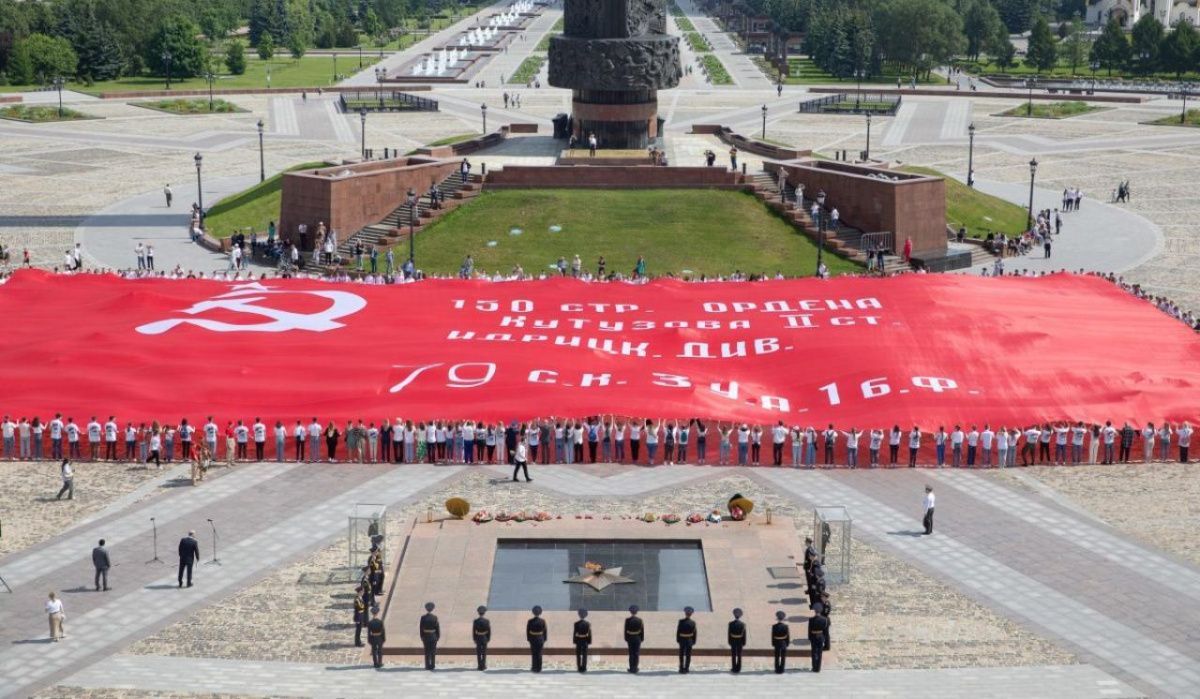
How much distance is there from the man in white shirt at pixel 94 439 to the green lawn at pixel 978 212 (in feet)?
127

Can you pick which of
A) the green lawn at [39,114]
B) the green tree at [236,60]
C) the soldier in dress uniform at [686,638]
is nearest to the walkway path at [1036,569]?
the soldier in dress uniform at [686,638]

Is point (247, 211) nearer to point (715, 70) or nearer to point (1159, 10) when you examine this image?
point (715, 70)

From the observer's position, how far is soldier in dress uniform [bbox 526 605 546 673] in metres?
26.7

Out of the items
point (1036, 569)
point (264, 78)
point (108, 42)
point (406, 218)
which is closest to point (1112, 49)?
point (264, 78)

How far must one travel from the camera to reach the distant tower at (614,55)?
228 feet

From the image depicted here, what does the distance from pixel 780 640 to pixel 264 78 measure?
115014mm

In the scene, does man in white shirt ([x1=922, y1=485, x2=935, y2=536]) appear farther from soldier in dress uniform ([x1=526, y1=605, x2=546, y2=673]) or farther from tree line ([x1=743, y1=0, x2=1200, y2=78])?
tree line ([x1=743, y1=0, x2=1200, y2=78])

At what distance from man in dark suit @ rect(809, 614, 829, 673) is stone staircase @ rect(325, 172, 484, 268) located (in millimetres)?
37037

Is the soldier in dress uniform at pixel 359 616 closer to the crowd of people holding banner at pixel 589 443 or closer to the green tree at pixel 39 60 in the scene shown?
the crowd of people holding banner at pixel 589 443

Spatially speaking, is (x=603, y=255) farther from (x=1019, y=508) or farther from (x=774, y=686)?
(x=774, y=686)

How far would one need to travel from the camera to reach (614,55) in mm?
69438

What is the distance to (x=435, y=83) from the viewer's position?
128m

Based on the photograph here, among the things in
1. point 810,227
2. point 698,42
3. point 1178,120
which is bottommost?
point 810,227

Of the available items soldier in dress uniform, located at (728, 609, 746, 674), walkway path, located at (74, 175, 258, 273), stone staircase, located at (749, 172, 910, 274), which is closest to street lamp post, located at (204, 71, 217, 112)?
walkway path, located at (74, 175, 258, 273)
